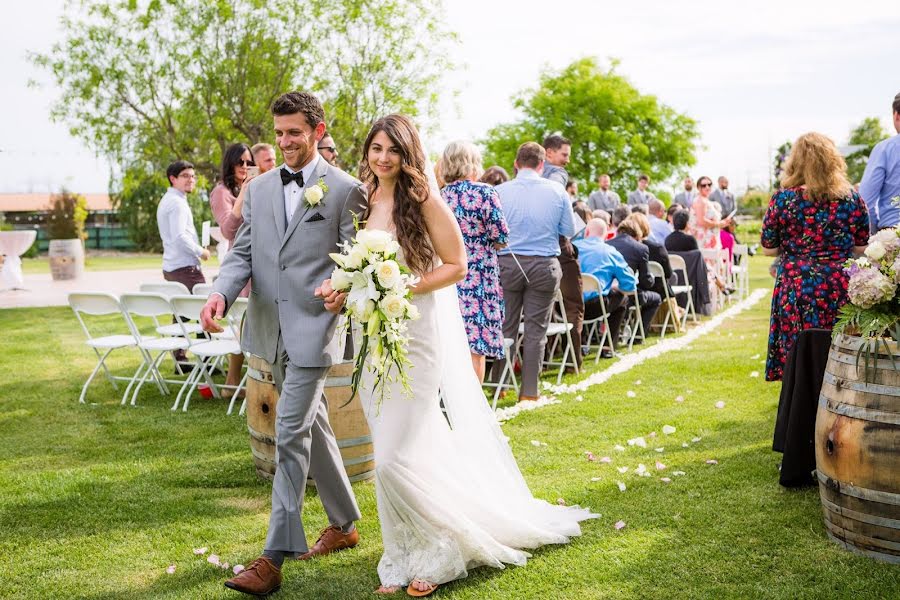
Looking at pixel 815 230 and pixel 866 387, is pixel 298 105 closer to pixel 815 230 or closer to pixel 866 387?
pixel 866 387

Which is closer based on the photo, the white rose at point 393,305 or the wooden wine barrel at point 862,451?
the white rose at point 393,305

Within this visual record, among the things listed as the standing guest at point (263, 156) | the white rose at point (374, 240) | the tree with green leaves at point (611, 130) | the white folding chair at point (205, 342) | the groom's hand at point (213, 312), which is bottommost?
the white folding chair at point (205, 342)

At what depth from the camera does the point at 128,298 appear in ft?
24.8

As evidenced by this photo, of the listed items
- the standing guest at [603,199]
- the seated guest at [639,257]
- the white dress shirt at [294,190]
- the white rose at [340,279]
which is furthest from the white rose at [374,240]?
the standing guest at [603,199]

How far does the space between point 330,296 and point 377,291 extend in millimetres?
240

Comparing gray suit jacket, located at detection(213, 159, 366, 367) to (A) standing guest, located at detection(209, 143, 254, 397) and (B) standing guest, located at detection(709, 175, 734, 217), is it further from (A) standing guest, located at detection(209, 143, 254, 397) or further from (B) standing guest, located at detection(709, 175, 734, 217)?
(B) standing guest, located at detection(709, 175, 734, 217)

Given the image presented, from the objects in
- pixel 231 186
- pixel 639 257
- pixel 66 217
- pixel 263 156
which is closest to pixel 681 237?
pixel 639 257

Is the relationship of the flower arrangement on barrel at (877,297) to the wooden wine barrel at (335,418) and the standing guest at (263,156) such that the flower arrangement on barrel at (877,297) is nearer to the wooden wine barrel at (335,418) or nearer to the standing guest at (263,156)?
the wooden wine barrel at (335,418)

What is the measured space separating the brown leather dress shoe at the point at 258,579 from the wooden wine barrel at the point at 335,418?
1.32 m

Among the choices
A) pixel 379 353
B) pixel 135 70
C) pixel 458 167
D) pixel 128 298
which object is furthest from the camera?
pixel 135 70

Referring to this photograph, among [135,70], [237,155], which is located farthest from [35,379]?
[135,70]

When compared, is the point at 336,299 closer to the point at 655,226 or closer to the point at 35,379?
the point at 35,379

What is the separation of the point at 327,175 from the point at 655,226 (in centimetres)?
1011

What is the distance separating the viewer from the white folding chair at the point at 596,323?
9.23 meters
